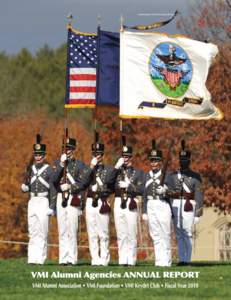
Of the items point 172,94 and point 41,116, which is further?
point 41,116

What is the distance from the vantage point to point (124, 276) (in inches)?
925

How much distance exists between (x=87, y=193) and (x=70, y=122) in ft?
174

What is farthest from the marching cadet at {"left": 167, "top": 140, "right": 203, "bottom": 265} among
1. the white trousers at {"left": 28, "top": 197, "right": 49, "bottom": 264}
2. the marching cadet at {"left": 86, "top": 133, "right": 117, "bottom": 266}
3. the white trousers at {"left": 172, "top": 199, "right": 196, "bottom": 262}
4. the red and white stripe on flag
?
the white trousers at {"left": 28, "top": 197, "right": 49, "bottom": 264}

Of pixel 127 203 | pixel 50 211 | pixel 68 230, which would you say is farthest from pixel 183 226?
pixel 50 211

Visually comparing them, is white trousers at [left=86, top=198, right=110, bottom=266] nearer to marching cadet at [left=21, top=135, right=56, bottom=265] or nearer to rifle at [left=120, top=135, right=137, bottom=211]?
rifle at [left=120, top=135, right=137, bottom=211]

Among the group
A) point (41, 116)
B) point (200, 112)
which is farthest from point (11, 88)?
point (200, 112)

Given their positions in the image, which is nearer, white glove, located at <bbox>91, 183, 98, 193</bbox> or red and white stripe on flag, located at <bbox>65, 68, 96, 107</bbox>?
white glove, located at <bbox>91, 183, 98, 193</bbox>

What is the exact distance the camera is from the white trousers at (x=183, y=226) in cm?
2756

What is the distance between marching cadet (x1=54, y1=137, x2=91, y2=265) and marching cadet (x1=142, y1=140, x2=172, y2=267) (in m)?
1.13

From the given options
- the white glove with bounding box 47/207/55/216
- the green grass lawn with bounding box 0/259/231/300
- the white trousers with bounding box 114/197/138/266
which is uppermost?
the white glove with bounding box 47/207/55/216

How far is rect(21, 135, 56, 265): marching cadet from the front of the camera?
27141mm

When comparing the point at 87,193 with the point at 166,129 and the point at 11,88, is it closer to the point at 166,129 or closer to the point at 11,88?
the point at 166,129

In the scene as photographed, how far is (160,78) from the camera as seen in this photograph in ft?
90.0

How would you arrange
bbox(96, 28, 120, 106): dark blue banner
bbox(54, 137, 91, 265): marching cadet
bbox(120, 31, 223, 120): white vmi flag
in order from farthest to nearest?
1. bbox(96, 28, 120, 106): dark blue banner
2. bbox(120, 31, 223, 120): white vmi flag
3. bbox(54, 137, 91, 265): marching cadet
